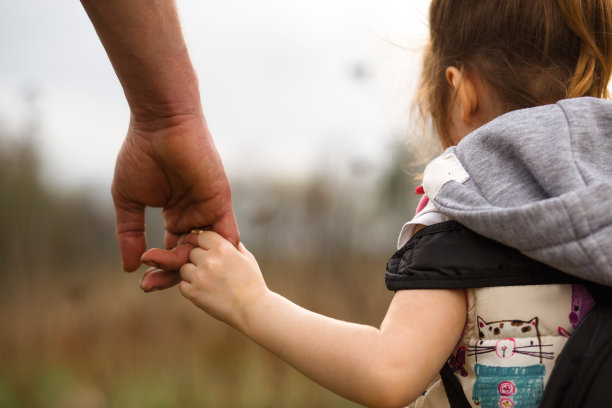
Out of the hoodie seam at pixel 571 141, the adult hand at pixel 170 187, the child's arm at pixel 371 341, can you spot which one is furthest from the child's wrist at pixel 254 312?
the hoodie seam at pixel 571 141

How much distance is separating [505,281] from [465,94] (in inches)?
27.4

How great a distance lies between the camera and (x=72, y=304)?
359 centimetres

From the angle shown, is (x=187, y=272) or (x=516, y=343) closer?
(x=516, y=343)

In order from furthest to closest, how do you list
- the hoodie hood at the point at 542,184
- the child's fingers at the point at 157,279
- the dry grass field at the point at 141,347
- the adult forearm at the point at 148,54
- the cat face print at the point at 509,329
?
1. the dry grass field at the point at 141,347
2. the child's fingers at the point at 157,279
3. the adult forearm at the point at 148,54
4. the cat face print at the point at 509,329
5. the hoodie hood at the point at 542,184

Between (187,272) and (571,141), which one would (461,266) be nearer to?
(571,141)

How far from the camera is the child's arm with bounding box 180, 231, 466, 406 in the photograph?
115 centimetres

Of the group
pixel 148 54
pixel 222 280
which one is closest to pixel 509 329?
pixel 222 280

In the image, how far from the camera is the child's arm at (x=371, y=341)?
1154mm

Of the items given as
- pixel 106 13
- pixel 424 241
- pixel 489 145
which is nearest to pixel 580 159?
pixel 489 145

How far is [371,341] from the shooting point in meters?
1.18

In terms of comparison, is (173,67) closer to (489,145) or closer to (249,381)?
(489,145)

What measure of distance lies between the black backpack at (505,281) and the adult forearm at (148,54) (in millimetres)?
774

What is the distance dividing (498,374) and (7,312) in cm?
339

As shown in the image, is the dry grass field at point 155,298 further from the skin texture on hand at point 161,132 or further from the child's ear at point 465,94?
the child's ear at point 465,94
